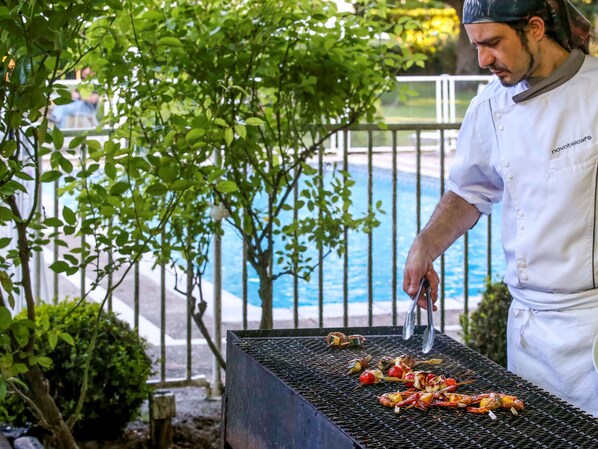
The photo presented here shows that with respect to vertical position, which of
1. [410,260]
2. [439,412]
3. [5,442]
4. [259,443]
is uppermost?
[410,260]

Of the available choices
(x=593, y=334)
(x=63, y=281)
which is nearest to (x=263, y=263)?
(x=593, y=334)

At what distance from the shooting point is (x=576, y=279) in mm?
2801

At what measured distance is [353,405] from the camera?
2.34 m

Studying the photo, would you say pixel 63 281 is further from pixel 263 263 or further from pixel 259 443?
pixel 259 443

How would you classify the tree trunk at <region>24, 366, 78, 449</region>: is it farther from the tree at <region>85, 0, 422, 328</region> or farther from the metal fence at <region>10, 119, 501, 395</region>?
the tree at <region>85, 0, 422, 328</region>

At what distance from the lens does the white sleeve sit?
3.09 metres

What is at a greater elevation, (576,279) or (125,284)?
(576,279)

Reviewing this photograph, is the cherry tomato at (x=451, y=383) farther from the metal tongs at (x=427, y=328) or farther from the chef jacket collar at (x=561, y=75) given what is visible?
the chef jacket collar at (x=561, y=75)

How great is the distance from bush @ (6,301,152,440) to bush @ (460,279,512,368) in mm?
1485

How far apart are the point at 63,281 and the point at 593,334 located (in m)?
7.36

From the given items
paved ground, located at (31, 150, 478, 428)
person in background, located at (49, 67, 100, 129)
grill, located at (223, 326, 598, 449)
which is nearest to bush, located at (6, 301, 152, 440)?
paved ground, located at (31, 150, 478, 428)

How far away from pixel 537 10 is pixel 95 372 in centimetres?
241

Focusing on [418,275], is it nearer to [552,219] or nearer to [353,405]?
[552,219]

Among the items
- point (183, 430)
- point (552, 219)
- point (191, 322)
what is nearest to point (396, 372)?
point (552, 219)
